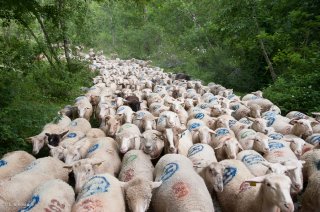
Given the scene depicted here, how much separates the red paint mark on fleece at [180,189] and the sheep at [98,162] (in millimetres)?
1370

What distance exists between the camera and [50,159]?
6141 mm

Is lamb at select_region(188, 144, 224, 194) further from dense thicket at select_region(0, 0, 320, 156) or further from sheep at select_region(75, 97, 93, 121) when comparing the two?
sheep at select_region(75, 97, 93, 121)

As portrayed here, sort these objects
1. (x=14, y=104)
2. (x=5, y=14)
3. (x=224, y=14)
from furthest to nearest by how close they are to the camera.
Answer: (x=224, y=14) → (x=5, y=14) → (x=14, y=104)

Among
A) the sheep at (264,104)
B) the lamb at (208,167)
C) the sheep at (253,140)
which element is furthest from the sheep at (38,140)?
the sheep at (264,104)

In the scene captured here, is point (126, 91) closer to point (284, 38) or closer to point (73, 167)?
point (284, 38)

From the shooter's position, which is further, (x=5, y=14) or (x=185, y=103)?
(x=185, y=103)

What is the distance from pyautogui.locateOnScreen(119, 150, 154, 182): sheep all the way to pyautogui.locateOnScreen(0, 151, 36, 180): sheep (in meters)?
1.84

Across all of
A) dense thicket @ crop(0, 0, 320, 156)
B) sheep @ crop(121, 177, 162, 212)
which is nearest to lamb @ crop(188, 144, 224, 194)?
sheep @ crop(121, 177, 162, 212)

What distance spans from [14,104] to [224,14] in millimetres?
10400

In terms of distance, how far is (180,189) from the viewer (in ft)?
15.6

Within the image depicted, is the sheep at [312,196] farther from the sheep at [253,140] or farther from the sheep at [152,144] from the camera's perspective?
the sheep at [152,144]

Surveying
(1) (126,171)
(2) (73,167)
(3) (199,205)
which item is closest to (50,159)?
(2) (73,167)

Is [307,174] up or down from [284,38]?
down

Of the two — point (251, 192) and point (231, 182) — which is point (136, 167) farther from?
point (251, 192)
